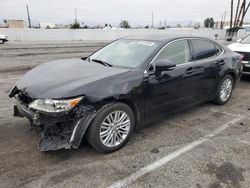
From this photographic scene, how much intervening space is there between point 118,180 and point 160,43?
2.22 meters

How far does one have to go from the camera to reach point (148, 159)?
10.3ft

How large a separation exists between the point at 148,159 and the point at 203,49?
2534 millimetres

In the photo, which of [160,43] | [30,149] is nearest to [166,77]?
[160,43]

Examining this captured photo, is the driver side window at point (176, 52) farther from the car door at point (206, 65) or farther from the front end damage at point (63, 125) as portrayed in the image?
the front end damage at point (63, 125)

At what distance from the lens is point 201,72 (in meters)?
4.34

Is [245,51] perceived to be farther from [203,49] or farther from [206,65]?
[206,65]

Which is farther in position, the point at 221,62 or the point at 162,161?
the point at 221,62

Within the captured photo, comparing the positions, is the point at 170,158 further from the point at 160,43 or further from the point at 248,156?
the point at 160,43

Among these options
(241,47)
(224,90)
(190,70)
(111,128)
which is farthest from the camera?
(241,47)

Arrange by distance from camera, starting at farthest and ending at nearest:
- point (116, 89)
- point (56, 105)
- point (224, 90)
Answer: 1. point (224, 90)
2. point (116, 89)
3. point (56, 105)

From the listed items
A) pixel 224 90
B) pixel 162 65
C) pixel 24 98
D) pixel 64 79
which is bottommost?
pixel 224 90

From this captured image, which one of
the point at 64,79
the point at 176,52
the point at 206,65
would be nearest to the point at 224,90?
the point at 206,65

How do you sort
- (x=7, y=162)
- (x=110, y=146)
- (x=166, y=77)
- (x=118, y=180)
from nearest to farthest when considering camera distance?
(x=118, y=180) → (x=7, y=162) → (x=110, y=146) → (x=166, y=77)

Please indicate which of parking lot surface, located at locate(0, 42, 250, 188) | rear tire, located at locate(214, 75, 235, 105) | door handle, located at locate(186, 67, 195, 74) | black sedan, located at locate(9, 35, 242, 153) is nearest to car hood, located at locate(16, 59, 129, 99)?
black sedan, located at locate(9, 35, 242, 153)
